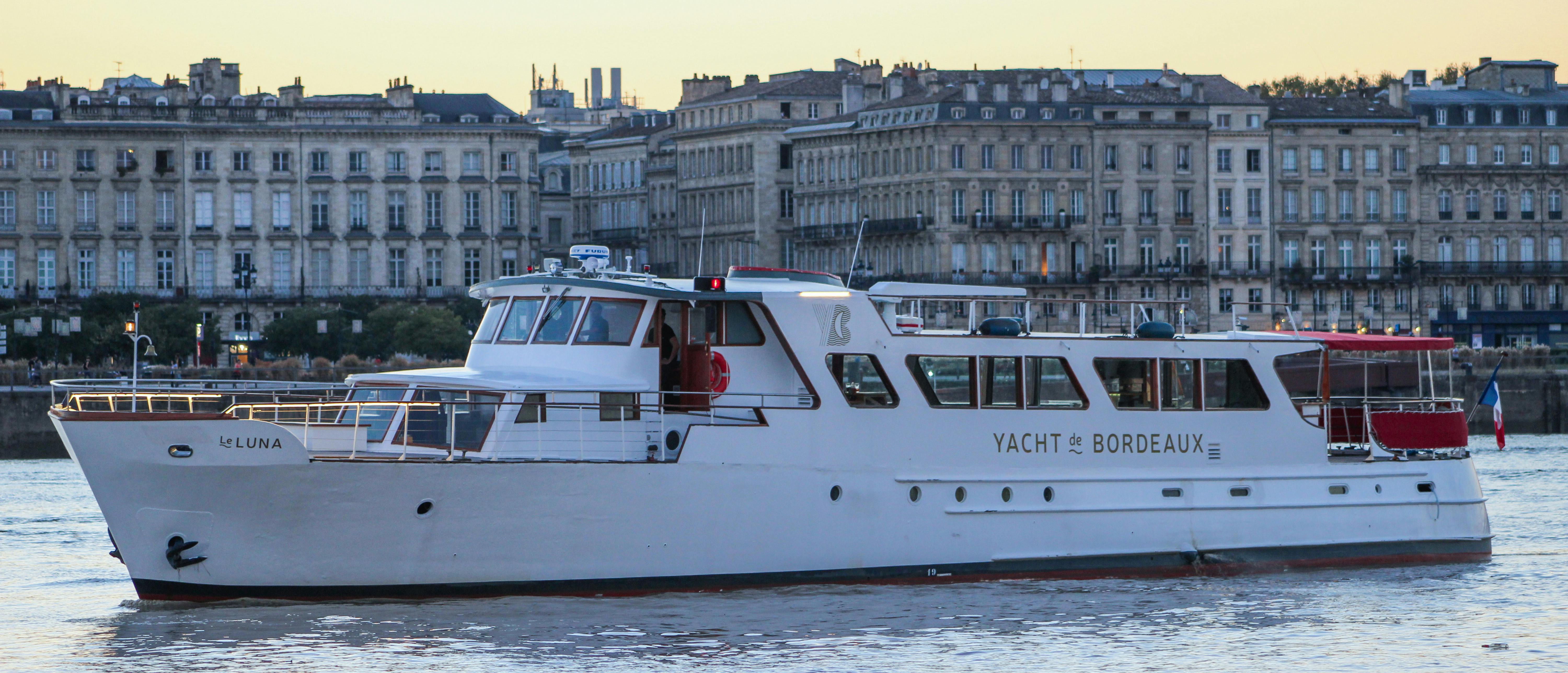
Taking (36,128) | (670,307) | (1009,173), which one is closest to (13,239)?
(36,128)

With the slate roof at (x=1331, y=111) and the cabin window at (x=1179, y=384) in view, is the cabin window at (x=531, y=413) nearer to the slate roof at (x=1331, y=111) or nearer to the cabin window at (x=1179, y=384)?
the cabin window at (x=1179, y=384)

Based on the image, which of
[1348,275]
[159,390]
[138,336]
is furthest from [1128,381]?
[1348,275]

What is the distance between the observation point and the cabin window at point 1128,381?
2994cm

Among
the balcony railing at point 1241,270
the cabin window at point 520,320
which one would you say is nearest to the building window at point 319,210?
the balcony railing at point 1241,270

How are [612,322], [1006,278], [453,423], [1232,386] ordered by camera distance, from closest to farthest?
1. [453,423]
2. [612,322]
3. [1232,386]
4. [1006,278]

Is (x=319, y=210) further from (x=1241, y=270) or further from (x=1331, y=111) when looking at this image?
(x=1331, y=111)

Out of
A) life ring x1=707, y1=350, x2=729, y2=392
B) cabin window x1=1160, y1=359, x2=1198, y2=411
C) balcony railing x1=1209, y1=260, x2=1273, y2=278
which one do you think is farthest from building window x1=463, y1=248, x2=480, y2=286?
life ring x1=707, y1=350, x2=729, y2=392

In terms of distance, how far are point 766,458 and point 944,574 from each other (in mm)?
2684

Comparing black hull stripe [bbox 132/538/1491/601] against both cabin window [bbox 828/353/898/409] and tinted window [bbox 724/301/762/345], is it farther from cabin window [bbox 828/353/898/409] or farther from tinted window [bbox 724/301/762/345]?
tinted window [bbox 724/301/762/345]

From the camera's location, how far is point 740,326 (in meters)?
28.3

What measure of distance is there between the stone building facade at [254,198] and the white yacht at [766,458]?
75233 mm

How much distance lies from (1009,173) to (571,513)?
8381 cm

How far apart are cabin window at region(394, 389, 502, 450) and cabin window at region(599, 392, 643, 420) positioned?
1.15 meters

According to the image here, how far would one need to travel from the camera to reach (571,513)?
26125mm
